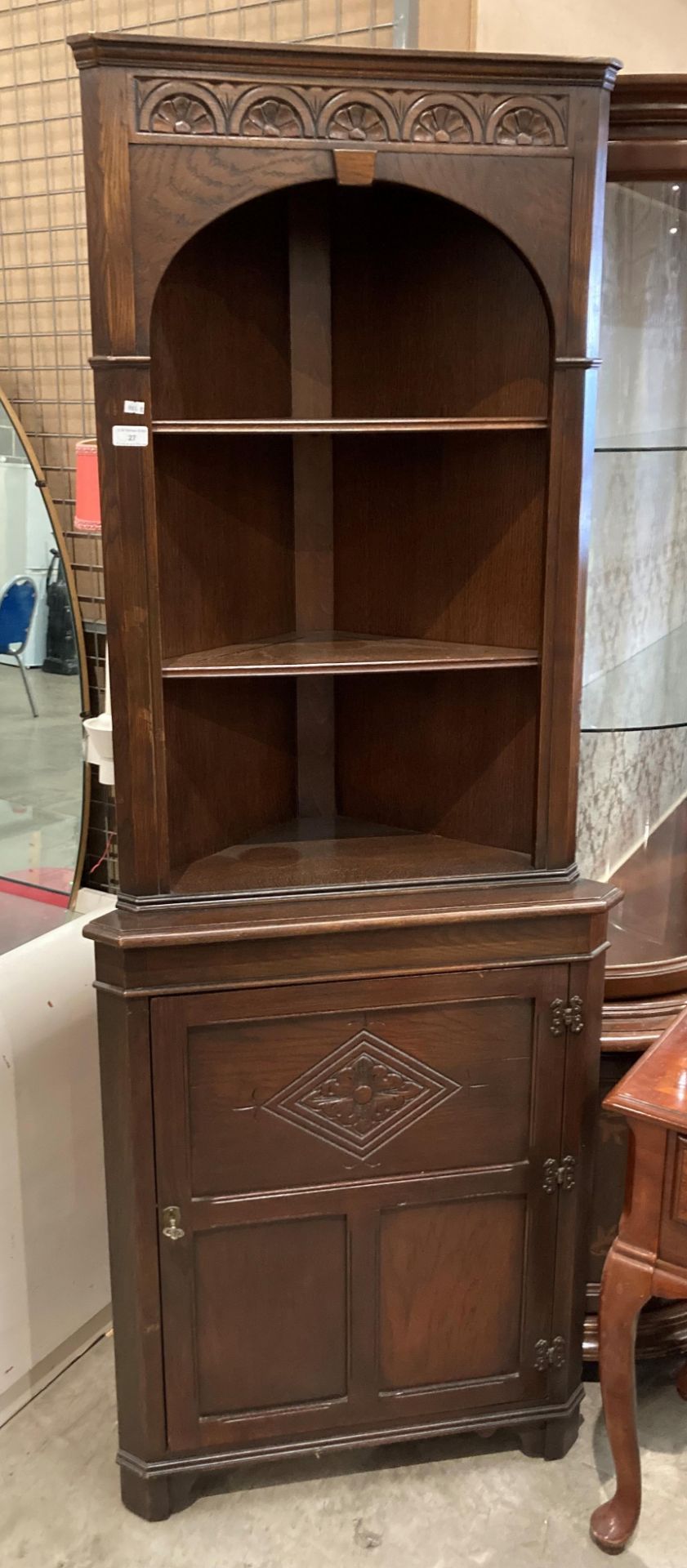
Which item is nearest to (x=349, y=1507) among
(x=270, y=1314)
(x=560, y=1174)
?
(x=270, y=1314)

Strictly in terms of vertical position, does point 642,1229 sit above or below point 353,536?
below

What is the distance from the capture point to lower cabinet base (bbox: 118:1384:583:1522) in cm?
189

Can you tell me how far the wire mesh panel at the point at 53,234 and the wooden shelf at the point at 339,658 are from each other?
1210 millimetres

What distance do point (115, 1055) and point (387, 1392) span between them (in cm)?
71

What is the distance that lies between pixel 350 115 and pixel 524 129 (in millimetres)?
226

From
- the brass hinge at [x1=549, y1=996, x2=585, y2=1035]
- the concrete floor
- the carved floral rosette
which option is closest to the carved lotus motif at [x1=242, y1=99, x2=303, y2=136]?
the carved floral rosette

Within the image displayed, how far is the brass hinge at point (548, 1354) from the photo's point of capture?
76.8 inches

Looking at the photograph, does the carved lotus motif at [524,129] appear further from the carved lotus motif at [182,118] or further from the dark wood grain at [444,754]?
the dark wood grain at [444,754]

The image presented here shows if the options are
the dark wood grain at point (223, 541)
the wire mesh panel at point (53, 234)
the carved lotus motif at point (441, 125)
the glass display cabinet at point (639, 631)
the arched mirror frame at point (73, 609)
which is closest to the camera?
the carved lotus motif at point (441, 125)

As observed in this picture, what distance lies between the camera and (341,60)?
4.81ft

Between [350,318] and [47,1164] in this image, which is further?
[47,1164]

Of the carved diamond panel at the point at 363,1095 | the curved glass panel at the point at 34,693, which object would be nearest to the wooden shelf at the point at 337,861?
the carved diamond panel at the point at 363,1095

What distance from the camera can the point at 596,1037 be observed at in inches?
72.9

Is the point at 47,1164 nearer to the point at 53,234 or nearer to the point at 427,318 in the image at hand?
the point at 427,318
